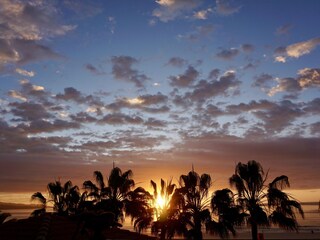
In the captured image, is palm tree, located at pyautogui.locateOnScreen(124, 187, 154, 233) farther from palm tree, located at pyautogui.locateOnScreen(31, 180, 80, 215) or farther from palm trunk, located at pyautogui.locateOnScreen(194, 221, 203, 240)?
palm tree, located at pyautogui.locateOnScreen(31, 180, 80, 215)

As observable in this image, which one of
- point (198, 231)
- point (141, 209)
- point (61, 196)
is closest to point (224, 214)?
point (198, 231)

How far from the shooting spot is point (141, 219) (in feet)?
94.3

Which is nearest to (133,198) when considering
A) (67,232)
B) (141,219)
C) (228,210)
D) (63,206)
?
(141,219)

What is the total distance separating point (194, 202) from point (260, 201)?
5.01 meters

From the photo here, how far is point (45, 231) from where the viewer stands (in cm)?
2344

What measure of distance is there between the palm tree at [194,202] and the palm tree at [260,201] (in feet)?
7.93

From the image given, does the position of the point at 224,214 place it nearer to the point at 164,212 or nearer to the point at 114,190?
the point at 164,212

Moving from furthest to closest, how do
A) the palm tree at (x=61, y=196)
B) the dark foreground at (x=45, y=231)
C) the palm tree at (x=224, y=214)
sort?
the palm tree at (x=61, y=196) < the palm tree at (x=224, y=214) < the dark foreground at (x=45, y=231)

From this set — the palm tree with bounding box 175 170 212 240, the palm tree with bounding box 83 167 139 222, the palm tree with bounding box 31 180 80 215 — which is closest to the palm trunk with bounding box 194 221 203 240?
the palm tree with bounding box 175 170 212 240

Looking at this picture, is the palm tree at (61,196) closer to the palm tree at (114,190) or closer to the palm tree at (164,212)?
the palm tree at (114,190)

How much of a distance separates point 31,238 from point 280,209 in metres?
16.8

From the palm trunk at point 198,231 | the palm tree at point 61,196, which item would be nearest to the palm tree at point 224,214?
the palm trunk at point 198,231

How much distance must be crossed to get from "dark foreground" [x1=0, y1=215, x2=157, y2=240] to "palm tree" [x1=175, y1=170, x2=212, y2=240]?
12.8 feet

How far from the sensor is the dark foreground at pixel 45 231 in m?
23.1
